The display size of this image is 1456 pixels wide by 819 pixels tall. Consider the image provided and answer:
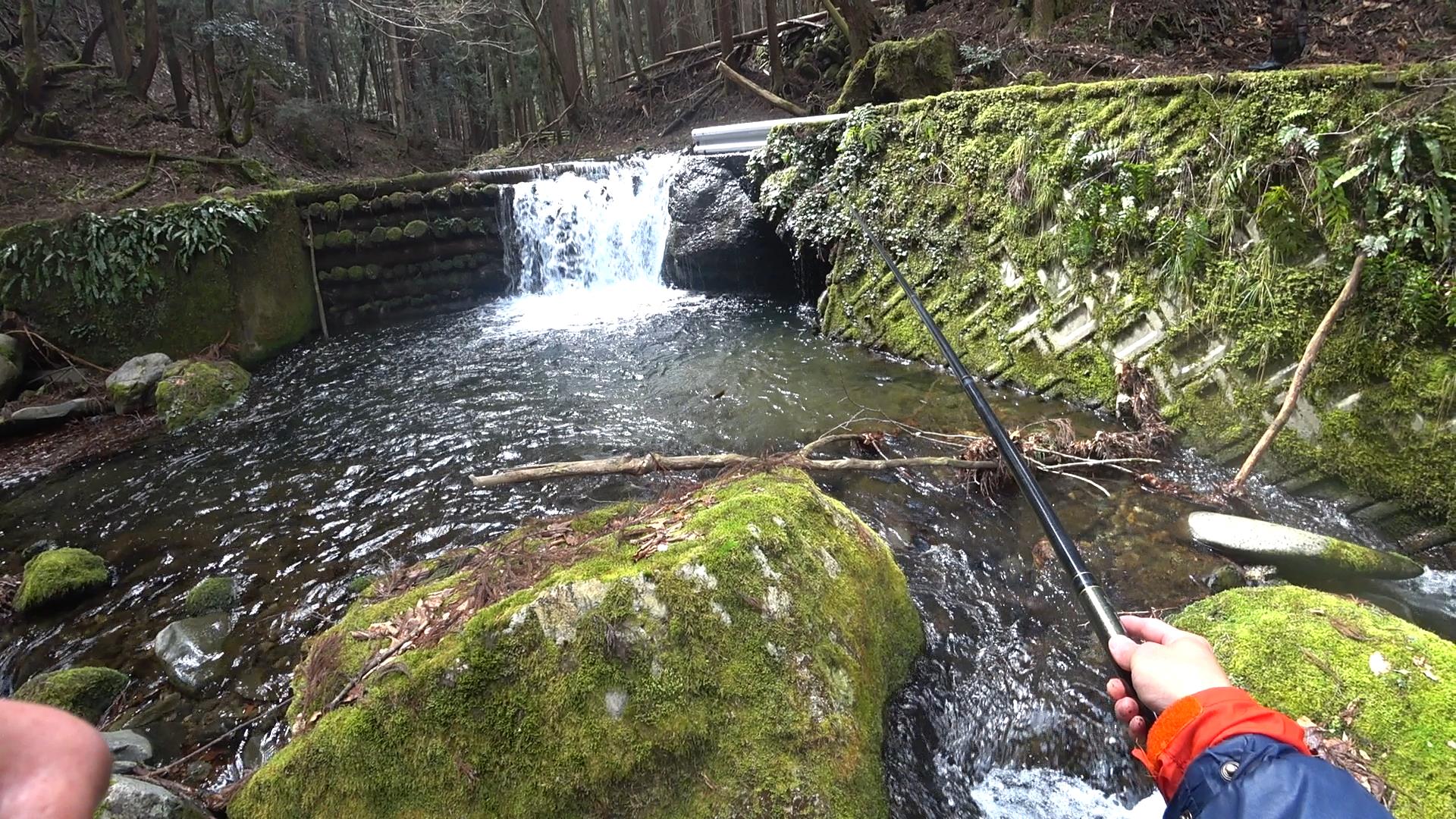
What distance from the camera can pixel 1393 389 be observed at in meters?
3.56

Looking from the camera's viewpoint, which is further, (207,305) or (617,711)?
(207,305)

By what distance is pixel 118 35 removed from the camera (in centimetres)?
1284

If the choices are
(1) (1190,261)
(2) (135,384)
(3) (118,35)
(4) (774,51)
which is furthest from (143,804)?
(3) (118,35)

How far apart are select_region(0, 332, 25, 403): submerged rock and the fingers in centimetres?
1036

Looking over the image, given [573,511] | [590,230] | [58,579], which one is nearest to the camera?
[58,579]

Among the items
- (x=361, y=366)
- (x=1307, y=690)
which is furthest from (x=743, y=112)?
(x=1307, y=690)

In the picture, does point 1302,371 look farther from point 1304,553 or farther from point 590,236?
point 590,236

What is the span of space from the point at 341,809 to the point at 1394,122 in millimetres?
5714

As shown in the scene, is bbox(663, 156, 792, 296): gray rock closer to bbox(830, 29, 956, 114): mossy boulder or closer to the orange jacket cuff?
bbox(830, 29, 956, 114): mossy boulder

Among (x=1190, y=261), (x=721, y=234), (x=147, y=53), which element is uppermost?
(x=147, y=53)

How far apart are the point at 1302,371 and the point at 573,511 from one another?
461 centimetres

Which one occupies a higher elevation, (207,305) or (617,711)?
(207,305)

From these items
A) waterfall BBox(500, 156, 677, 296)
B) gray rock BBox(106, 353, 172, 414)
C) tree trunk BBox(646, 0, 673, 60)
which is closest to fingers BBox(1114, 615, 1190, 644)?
gray rock BBox(106, 353, 172, 414)

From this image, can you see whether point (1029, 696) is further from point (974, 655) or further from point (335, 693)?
point (335, 693)
